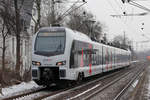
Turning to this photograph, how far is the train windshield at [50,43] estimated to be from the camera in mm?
12902

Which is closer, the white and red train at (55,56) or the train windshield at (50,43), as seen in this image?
the white and red train at (55,56)

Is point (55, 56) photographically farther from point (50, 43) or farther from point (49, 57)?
point (50, 43)

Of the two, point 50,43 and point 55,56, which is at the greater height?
point 50,43

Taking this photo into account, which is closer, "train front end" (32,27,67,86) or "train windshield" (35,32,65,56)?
"train front end" (32,27,67,86)

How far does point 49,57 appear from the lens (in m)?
12.8

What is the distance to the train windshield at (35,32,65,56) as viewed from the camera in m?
12.9

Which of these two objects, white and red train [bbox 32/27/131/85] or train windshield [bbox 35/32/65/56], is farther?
train windshield [bbox 35/32/65/56]

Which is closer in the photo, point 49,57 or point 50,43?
point 49,57

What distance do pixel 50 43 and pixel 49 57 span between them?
2.68 ft

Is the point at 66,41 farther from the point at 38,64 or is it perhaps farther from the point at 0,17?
the point at 0,17

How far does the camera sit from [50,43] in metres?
13.2

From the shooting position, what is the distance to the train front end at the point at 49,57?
12695mm

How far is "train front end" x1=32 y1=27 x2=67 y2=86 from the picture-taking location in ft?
41.7

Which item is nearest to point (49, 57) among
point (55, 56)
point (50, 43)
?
point (55, 56)
